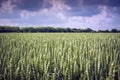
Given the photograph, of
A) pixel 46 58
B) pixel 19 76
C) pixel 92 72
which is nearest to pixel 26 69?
pixel 19 76

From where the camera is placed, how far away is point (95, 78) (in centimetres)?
557

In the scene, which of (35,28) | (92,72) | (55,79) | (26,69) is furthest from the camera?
(35,28)

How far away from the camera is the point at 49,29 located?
59.1m

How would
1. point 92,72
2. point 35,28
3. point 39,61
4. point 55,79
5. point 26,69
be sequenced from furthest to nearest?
point 35,28
point 39,61
point 26,69
point 92,72
point 55,79

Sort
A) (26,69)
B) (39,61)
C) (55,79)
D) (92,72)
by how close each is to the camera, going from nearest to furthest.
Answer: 1. (55,79)
2. (92,72)
3. (26,69)
4. (39,61)

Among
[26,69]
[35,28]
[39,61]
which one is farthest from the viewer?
[35,28]

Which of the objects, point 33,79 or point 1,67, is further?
point 1,67

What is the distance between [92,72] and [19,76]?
2.02 m

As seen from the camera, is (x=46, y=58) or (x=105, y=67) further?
(x=46, y=58)

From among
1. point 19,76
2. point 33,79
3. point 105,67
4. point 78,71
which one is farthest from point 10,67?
point 105,67

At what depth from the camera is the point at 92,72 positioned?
584 centimetres

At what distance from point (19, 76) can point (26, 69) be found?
0.34 m

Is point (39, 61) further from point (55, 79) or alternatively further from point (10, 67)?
point (55, 79)

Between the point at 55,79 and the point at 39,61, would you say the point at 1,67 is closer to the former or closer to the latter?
the point at 39,61
